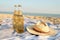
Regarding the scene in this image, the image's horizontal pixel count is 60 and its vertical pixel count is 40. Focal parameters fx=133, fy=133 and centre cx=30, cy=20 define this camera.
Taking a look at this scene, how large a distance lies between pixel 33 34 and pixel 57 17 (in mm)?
522

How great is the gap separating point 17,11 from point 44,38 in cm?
30

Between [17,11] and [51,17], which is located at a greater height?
[17,11]

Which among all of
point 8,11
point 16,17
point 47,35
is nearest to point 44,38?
point 47,35

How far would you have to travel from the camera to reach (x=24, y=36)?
0.99 metres

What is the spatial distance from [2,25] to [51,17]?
0.55 metres

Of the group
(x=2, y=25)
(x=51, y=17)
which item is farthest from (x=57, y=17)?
(x=2, y=25)

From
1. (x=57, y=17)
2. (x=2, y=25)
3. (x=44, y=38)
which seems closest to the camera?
(x=44, y=38)

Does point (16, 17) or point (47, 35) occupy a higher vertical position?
point (16, 17)

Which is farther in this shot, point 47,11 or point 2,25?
point 47,11

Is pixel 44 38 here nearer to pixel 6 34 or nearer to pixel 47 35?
pixel 47 35

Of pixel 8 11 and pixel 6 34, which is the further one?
pixel 8 11

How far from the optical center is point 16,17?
104 cm

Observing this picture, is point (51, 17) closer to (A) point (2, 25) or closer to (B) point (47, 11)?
(B) point (47, 11)

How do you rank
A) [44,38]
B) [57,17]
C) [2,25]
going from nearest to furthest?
1. [44,38]
2. [2,25]
3. [57,17]
